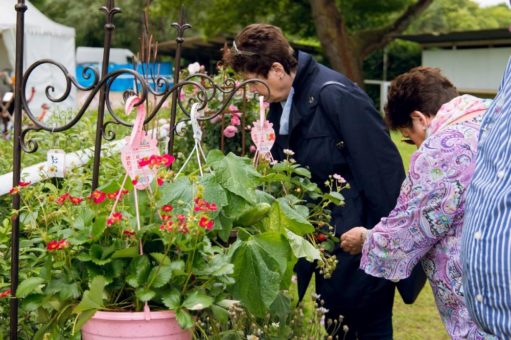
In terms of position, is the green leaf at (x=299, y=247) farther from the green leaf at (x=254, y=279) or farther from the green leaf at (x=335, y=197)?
the green leaf at (x=335, y=197)

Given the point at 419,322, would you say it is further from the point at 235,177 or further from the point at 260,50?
→ the point at 235,177

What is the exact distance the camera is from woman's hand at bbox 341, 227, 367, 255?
300 cm

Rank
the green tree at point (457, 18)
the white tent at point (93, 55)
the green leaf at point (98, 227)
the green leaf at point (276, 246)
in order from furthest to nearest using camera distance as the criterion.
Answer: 1. the green tree at point (457, 18)
2. the white tent at point (93, 55)
3. the green leaf at point (276, 246)
4. the green leaf at point (98, 227)

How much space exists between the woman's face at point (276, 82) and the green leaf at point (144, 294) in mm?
1572

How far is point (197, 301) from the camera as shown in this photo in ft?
5.85

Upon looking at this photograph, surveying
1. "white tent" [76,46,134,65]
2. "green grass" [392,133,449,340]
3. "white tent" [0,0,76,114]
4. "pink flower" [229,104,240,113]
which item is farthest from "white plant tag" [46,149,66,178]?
"white tent" [76,46,134,65]

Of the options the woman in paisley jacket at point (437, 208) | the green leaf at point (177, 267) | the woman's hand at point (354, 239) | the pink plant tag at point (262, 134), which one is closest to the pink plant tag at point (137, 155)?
the green leaf at point (177, 267)

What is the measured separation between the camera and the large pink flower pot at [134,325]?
1.78m

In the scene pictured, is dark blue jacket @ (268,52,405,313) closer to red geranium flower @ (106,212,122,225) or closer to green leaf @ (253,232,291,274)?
green leaf @ (253,232,291,274)

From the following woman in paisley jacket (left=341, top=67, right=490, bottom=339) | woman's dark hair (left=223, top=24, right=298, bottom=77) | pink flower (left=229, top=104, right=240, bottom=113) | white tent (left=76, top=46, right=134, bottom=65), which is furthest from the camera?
white tent (left=76, top=46, right=134, bottom=65)

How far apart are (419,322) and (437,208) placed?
3.07 meters

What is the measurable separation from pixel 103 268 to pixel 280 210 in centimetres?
53

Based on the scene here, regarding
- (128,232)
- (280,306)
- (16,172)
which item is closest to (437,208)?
(280,306)

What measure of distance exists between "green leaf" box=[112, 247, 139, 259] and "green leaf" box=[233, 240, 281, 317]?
0.24 m
